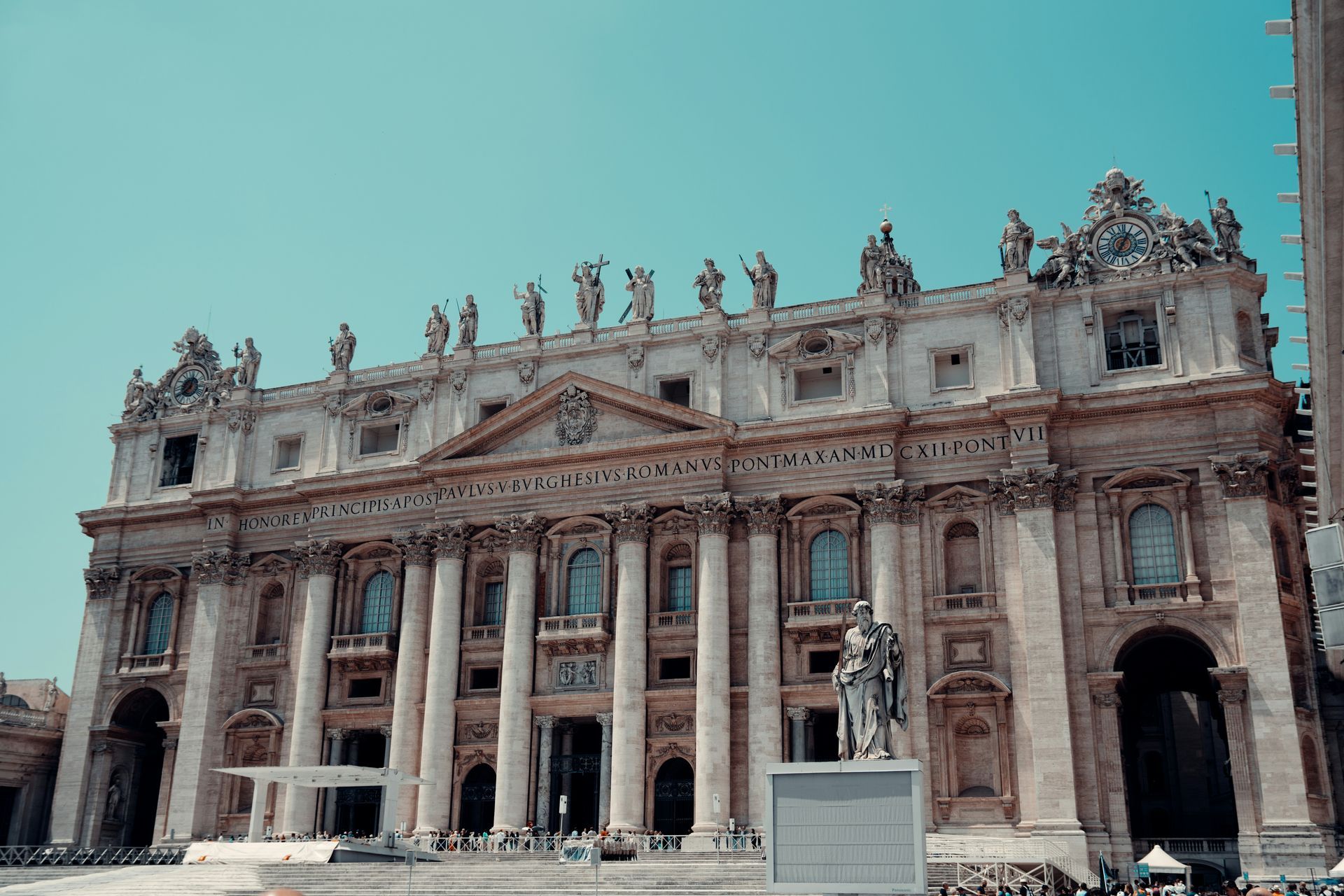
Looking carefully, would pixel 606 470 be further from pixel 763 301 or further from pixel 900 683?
pixel 900 683

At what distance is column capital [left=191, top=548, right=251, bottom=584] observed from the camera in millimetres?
52531

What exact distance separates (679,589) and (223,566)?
62.3 ft

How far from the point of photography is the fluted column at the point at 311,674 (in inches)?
1868

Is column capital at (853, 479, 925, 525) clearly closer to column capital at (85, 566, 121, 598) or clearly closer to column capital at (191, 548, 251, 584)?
column capital at (191, 548, 251, 584)

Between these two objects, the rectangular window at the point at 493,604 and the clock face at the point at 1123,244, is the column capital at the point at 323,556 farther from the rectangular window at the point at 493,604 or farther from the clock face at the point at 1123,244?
the clock face at the point at 1123,244

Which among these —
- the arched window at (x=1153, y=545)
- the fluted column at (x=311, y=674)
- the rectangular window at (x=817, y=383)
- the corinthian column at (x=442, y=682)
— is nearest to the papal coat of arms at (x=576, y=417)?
the corinthian column at (x=442, y=682)

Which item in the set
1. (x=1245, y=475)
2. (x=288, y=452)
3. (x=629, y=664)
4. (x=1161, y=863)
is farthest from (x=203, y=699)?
(x=1245, y=475)

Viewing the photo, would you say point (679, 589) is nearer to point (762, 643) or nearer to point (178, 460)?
point (762, 643)

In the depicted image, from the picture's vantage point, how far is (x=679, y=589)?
46.8 meters

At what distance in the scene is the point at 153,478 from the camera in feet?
185

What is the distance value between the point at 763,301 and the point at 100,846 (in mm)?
32922

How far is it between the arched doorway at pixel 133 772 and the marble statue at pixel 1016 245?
36.1m

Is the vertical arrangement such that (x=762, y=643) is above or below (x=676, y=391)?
below

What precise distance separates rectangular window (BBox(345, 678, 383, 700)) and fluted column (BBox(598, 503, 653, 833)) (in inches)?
393
